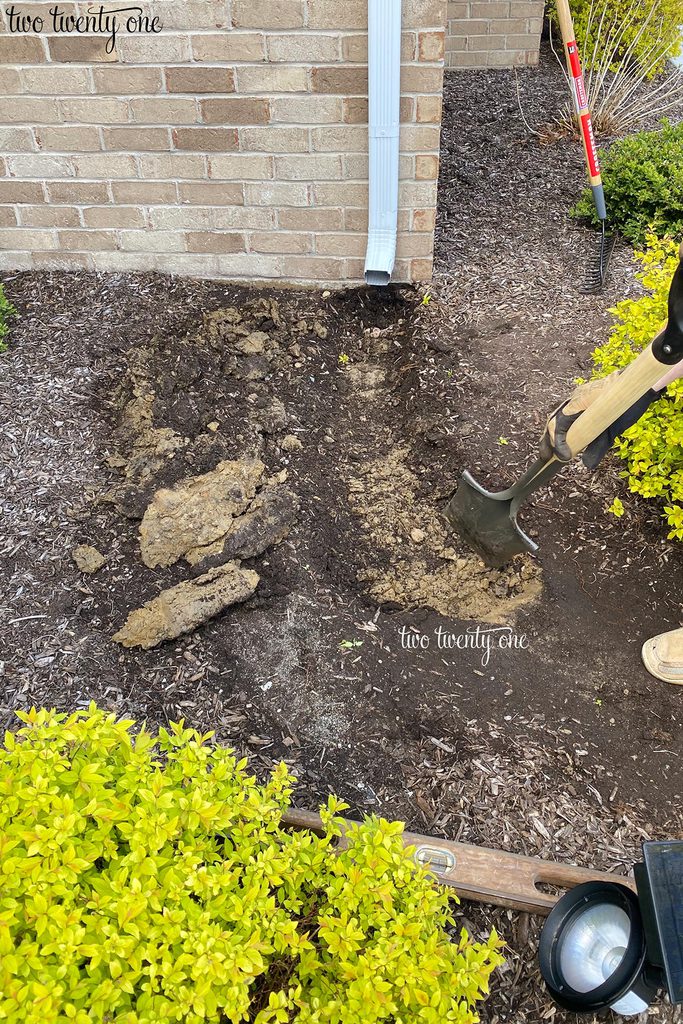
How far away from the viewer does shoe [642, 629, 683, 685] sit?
243 centimetres

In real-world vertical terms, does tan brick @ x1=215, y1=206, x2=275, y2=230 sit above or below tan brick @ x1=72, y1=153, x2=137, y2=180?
below

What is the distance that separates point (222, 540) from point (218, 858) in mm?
1502

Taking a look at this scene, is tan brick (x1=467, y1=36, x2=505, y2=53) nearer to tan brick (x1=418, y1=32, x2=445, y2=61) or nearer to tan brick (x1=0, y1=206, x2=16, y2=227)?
tan brick (x1=418, y1=32, x2=445, y2=61)

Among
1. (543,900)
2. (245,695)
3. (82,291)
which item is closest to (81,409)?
(82,291)

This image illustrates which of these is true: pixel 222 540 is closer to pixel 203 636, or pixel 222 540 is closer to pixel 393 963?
pixel 203 636

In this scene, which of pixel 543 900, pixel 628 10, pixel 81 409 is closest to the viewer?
pixel 543 900

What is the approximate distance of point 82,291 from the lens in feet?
14.2

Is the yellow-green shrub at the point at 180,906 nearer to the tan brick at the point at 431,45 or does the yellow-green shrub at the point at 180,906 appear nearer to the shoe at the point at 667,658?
the shoe at the point at 667,658

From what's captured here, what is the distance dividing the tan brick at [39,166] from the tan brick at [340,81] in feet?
4.86

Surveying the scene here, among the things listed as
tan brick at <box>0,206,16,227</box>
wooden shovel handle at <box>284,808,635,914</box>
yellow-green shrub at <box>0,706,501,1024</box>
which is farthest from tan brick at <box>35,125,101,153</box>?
wooden shovel handle at <box>284,808,635,914</box>

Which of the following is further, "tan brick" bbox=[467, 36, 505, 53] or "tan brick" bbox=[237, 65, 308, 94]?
"tan brick" bbox=[467, 36, 505, 53]

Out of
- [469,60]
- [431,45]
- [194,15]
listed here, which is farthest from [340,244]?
[469,60]

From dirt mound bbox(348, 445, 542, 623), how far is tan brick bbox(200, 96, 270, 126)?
2128 mm

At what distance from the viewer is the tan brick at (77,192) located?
421 cm
